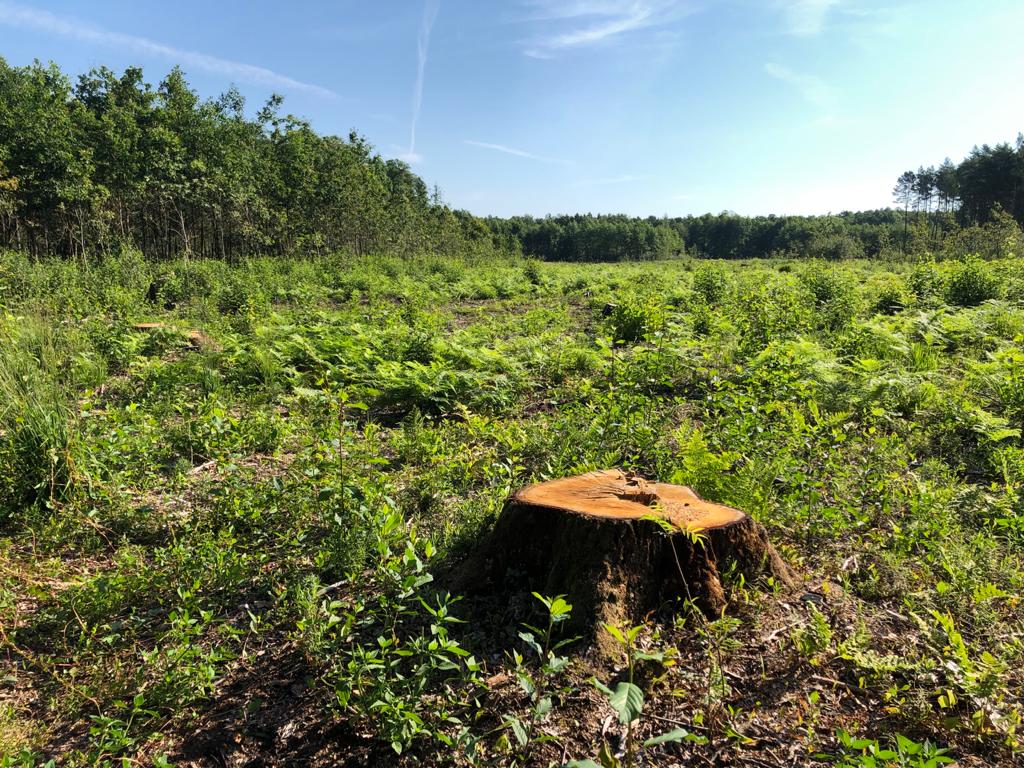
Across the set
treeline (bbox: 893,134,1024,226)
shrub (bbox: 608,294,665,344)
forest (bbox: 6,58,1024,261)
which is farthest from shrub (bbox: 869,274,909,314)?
treeline (bbox: 893,134,1024,226)

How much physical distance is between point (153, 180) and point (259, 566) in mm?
27795

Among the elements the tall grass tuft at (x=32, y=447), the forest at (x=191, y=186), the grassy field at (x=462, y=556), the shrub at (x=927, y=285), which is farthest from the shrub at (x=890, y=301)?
the forest at (x=191, y=186)

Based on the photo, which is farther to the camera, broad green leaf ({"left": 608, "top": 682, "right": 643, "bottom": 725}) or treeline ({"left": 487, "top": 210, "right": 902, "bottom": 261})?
treeline ({"left": 487, "top": 210, "right": 902, "bottom": 261})

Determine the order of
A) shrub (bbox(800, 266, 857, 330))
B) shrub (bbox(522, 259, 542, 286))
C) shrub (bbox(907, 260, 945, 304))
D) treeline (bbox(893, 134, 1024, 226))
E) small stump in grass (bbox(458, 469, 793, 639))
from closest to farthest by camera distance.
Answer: small stump in grass (bbox(458, 469, 793, 639)) < shrub (bbox(800, 266, 857, 330)) < shrub (bbox(907, 260, 945, 304)) < shrub (bbox(522, 259, 542, 286)) < treeline (bbox(893, 134, 1024, 226))

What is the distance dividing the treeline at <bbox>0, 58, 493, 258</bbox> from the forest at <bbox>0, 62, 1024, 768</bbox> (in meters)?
20.5

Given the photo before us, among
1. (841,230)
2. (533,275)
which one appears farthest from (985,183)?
(533,275)

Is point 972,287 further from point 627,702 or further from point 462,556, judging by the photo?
point 627,702

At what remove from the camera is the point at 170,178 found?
25.5 m

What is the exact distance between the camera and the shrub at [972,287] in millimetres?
10844

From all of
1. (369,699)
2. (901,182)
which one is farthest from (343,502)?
(901,182)

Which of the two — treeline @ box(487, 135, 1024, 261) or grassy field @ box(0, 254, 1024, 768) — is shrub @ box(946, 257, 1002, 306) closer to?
grassy field @ box(0, 254, 1024, 768)

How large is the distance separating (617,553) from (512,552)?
58cm

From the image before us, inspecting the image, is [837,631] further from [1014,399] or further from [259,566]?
[1014,399]

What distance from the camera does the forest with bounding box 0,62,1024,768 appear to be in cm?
213
